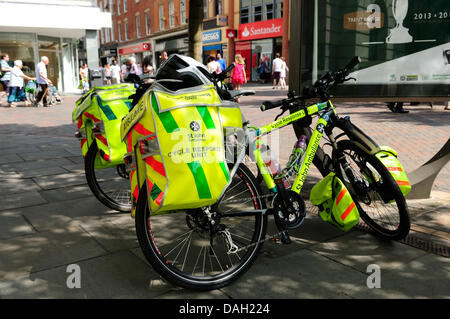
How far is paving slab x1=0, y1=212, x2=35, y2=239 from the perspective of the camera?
3.65m

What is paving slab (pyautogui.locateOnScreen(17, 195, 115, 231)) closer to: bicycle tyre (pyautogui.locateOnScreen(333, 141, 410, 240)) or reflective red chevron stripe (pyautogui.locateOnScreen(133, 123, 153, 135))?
reflective red chevron stripe (pyautogui.locateOnScreen(133, 123, 153, 135))

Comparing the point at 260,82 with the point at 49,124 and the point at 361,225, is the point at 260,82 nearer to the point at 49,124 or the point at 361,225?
the point at 49,124

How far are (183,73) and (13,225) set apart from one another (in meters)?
2.43

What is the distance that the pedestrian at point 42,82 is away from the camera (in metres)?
15.3

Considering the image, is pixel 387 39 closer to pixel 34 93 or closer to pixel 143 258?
pixel 143 258

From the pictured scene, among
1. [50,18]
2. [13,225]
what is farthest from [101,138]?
[50,18]

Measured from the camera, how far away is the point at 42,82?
15.8 m

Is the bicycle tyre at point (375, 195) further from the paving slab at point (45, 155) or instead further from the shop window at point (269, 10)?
the shop window at point (269, 10)

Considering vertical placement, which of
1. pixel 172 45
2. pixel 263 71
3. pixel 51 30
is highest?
pixel 172 45

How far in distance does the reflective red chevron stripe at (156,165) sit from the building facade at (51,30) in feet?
67.4

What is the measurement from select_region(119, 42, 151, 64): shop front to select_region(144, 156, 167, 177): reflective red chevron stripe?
43352 mm

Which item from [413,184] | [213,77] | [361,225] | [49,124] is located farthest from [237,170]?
[49,124]

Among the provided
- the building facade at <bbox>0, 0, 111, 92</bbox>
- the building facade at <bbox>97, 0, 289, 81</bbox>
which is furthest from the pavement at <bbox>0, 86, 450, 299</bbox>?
the building facade at <bbox>97, 0, 289, 81</bbox>

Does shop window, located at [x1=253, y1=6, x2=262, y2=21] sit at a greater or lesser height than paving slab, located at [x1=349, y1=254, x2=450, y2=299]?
greater
